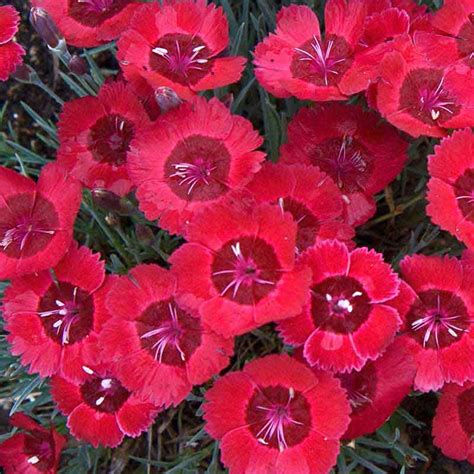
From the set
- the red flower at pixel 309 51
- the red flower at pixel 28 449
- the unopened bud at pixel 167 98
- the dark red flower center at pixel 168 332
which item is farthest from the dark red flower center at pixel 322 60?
the red flower at pixel 28 449

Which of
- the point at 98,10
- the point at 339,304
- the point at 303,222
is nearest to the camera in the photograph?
the point at 339,304

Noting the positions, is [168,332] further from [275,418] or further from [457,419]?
[457,419]

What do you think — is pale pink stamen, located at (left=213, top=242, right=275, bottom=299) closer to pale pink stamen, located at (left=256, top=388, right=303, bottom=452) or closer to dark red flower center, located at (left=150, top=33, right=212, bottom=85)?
pale pink stamen, located at (left=256, top=388, right=303, bottom=452)

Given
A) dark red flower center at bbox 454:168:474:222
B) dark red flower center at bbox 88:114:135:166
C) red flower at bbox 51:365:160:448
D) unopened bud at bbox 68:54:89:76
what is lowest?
red flower at bbox 51:365:160:448

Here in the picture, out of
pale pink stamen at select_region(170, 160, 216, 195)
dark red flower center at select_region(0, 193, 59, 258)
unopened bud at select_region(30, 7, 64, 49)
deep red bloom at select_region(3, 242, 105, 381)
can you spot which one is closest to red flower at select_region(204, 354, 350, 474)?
deep red bloom at select_region(3, 242, 105, 381)

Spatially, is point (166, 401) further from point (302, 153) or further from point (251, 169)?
point (302, 153)

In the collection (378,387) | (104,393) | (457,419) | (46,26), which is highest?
(46,26)

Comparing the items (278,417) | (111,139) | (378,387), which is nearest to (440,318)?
(378,387)
